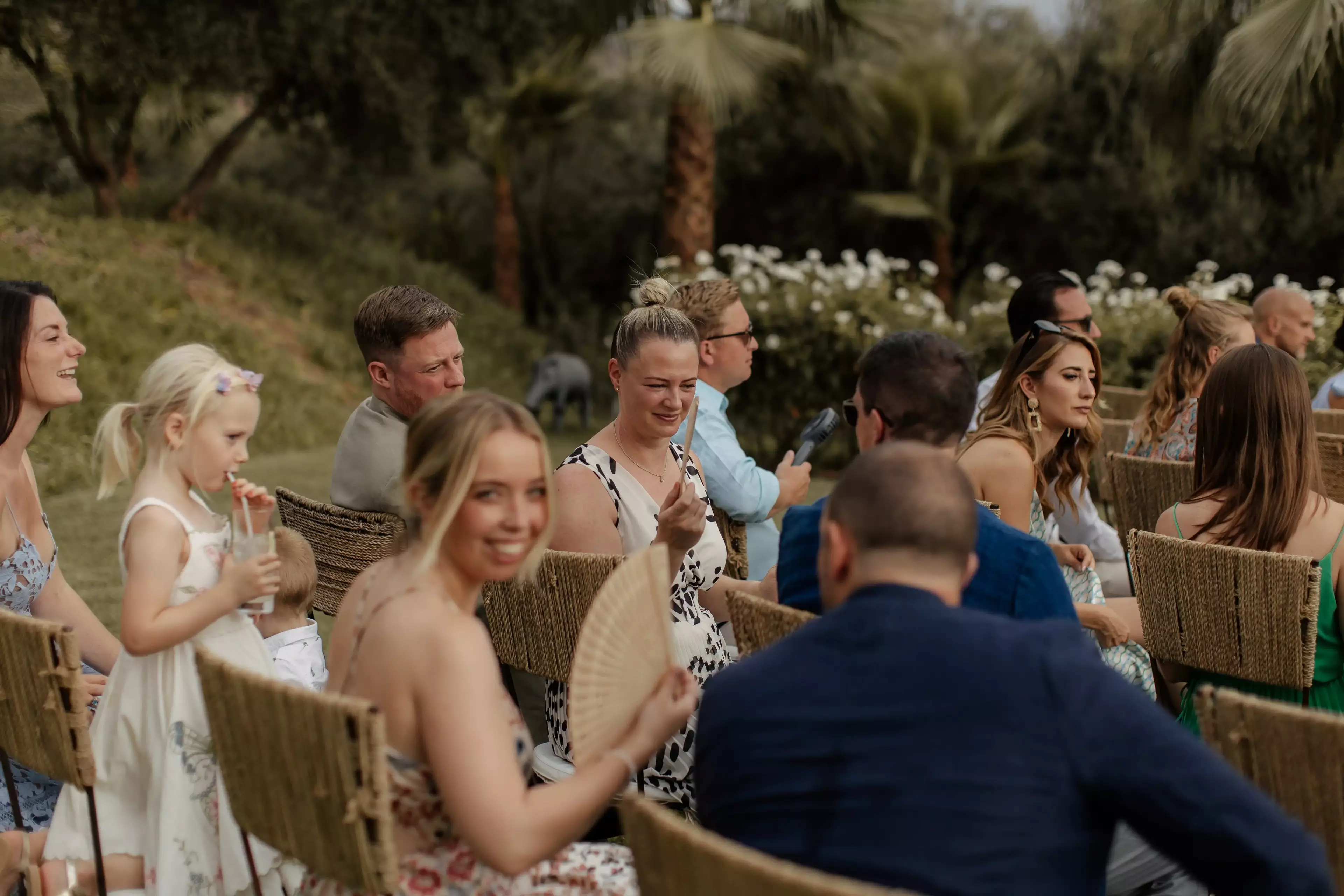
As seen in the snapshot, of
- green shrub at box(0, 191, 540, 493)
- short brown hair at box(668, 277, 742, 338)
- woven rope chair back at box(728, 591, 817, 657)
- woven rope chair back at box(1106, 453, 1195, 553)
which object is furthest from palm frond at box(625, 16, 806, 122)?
woven rope chair back at box(728, 591, 817, 657)

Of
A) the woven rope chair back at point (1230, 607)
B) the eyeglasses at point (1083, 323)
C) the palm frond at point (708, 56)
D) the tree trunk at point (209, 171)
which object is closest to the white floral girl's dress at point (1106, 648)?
the woven rope chair back at point (1230, 607)

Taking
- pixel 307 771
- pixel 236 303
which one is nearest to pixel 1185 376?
pixel 307 771

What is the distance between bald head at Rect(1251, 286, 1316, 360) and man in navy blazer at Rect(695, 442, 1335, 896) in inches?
248

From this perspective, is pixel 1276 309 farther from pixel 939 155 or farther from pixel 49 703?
pixel 939 155

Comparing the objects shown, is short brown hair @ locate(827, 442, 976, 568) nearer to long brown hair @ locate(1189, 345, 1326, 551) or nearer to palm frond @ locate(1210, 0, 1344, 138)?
long brown hair @ locate(1189, 345, 1326, 551)

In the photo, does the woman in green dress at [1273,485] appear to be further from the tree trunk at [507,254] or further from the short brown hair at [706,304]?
the tree trunk at [507,254]

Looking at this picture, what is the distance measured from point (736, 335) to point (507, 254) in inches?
721

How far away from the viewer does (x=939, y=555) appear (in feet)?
6.38

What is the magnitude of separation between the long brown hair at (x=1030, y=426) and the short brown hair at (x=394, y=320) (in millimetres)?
1676

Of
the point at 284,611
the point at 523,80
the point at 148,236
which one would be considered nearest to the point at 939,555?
the point at 284,611

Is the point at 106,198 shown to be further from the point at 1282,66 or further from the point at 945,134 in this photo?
the point at 1282,66

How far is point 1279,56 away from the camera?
10.9 m

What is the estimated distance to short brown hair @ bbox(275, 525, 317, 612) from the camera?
3.75m

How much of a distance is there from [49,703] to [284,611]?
1221 millimetres
